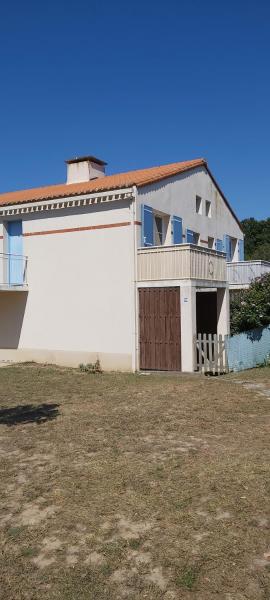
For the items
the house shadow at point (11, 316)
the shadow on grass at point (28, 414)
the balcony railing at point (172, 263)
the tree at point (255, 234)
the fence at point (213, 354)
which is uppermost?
the tree at point (255, 234)

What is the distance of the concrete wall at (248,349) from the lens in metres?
15.0

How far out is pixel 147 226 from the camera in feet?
53.9

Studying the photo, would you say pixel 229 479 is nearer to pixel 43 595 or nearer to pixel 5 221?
pixel 43 595

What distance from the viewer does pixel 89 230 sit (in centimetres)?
1667

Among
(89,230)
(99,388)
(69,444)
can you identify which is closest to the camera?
(69,444)

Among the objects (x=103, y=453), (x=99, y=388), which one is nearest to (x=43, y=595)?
(x=103, y=453)

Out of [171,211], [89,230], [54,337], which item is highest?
[171,211]

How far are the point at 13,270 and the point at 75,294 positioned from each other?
3210 mm

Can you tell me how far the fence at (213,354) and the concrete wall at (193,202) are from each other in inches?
153

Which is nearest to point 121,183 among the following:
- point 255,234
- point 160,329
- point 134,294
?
point 134,294

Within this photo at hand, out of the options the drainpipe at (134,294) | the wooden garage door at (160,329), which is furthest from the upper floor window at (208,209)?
the wooden garage door at (160,329)

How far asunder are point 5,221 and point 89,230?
4.08 meters

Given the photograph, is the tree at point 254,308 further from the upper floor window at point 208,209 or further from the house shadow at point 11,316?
the house shadow at point 11,316

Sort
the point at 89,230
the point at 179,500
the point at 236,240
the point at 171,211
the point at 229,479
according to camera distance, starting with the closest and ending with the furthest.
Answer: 1. the point at 179,500
2. the point at 229,479
3. the point at 89,230
4. the point at 171,211
5. the point at 236,240
